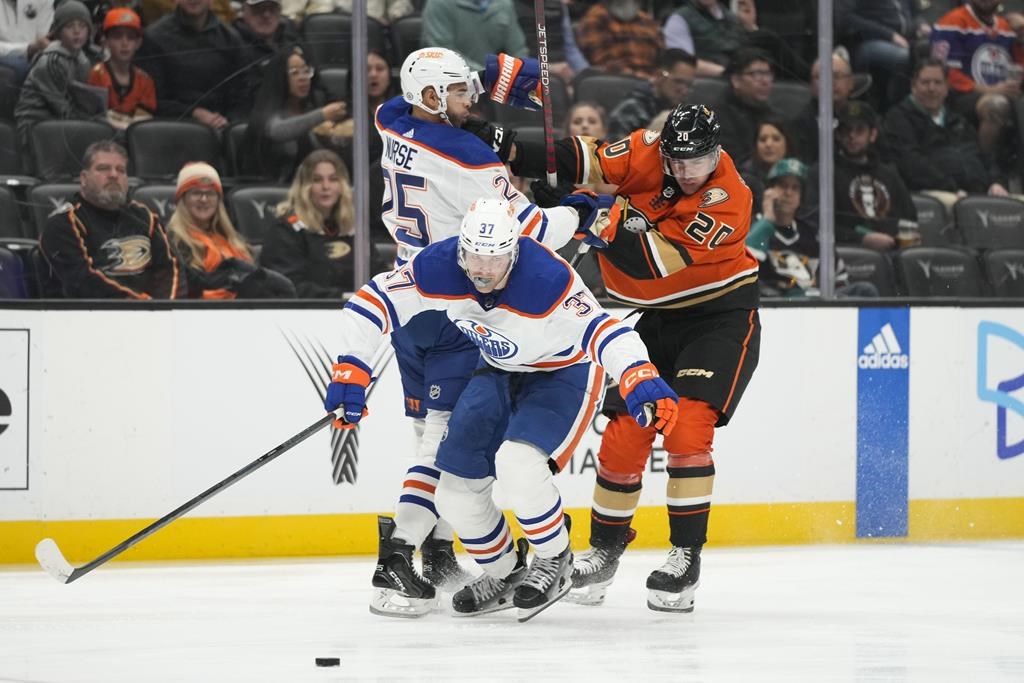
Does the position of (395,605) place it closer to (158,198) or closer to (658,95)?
(158,198)

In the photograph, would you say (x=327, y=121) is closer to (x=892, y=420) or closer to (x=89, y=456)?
(x=89, y=456)

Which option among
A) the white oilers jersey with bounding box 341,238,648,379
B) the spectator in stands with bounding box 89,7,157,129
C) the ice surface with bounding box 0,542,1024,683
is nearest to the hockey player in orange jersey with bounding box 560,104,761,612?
the ice surface with bounding box 0,542,1024,683

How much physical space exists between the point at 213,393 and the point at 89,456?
47 cm

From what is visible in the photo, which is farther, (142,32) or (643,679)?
(142,32)

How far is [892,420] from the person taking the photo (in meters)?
6.08

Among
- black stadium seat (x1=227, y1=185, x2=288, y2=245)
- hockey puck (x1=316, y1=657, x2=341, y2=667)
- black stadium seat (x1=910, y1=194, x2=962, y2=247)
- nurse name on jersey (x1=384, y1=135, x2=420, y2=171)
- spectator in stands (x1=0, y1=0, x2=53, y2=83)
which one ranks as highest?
spectator in stands (x1=0, y1=0, x2=53, y2=83)

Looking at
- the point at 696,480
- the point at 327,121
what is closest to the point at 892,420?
the point at 696,480

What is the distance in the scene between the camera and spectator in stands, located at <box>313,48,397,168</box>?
5754 millimetres

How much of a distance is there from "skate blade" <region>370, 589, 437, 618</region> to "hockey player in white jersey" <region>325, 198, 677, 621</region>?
246mm

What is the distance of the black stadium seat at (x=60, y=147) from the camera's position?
556 cm

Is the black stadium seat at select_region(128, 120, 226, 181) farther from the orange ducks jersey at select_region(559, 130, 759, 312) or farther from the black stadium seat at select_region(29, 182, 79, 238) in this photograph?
the orange ducks jersey at select_region(559, 130, 759, 312)

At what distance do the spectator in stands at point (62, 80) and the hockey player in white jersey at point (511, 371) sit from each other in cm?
207

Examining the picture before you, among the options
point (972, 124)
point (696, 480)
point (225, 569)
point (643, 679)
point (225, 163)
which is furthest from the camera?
point (972, 124)

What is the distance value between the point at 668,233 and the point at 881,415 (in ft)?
6.65
